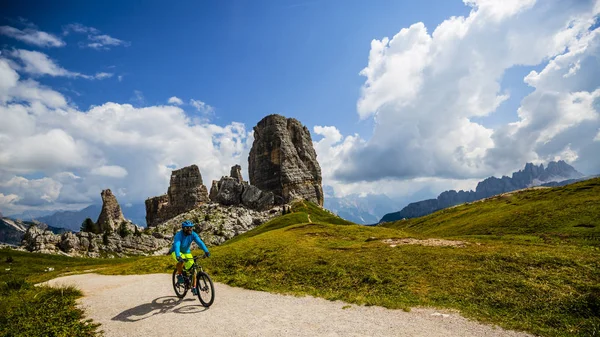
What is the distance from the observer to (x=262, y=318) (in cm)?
1408

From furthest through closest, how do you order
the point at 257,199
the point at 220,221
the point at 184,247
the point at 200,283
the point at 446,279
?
the point at 257,199
the point at 220,221
the point at 446,279
the point at 184,247
the point at 200,283

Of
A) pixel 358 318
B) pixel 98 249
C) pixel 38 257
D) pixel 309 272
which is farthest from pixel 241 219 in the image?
pixel 358 318

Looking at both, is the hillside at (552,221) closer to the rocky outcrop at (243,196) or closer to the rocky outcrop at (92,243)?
the rocky outcrop at (92,243)

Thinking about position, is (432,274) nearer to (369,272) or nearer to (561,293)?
(369,272)

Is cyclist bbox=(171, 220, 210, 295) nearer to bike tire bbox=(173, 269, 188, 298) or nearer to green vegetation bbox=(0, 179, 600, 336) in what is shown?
bike tire bbox=(173, 269, 188, 298)

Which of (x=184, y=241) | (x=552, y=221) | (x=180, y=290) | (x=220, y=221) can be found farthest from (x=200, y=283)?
(x=220, y=221)

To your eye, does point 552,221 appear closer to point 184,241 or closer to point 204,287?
point 204,287

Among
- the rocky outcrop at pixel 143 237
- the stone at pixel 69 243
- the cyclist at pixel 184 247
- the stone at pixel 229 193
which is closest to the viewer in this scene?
the cyclist at pixel 184 247

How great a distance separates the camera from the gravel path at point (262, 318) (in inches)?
487

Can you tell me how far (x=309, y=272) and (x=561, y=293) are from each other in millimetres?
15329

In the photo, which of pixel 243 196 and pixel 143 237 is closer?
pixel 143 237

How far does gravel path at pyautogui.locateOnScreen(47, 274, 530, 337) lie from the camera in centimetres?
1238

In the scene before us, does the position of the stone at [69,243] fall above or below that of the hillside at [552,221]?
above

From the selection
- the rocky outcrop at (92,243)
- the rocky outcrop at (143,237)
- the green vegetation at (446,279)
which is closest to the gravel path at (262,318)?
the green vegetation at (446,279)
